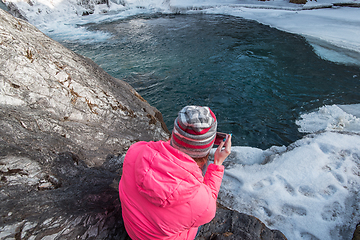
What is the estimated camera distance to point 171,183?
39.9 inches

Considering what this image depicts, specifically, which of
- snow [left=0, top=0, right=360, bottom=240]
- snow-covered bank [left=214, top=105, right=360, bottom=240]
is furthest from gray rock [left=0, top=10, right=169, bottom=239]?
snow-covered bank [left=214, top=105, right=360, bottom=240]

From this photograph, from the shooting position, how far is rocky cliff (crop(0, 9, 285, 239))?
4.92 ft

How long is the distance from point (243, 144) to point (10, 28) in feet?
12.2

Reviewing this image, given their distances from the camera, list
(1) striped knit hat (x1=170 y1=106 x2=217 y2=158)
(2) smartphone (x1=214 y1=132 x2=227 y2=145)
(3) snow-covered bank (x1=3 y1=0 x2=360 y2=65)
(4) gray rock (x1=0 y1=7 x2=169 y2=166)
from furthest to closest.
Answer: (3) snow-covered bank (x1=3 y1=0 x2=360 y2=65) < (4) gray rock (x1=0 y1=7 x2=169 y2=166) < (2) smartphone (x1=214 y1=132 x2=227 y2=145) < (1) striped knit hat (x1=170 y1=106 x2=217 y2=158)

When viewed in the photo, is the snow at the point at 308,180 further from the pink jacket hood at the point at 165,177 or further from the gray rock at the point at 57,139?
the pink jacket hood at the point at 165,177

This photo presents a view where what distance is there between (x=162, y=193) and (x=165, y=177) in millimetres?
78

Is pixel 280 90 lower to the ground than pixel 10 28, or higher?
lower

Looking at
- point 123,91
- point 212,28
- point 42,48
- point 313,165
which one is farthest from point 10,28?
point 212,28

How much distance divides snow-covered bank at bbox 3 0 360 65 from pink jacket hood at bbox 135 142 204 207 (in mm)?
6627

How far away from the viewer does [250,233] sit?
5.80 ft

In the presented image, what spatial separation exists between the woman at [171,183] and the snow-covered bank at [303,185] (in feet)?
4.34

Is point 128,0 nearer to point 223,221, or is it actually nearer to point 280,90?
point 280,90

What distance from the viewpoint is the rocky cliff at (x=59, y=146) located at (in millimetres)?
1501

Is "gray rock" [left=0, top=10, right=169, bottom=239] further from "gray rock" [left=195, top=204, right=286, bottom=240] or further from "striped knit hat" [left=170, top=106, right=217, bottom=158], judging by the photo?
"striped knit hat" [left=170, top=106, right=217, bottom=158]
